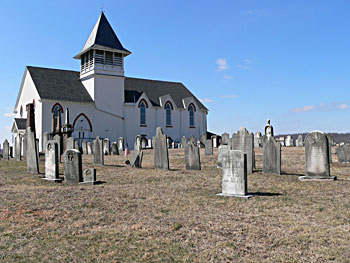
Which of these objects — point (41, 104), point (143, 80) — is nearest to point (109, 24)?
point (143, 80)

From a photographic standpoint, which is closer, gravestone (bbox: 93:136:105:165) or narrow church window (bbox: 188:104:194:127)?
gravestone (bbox: 93:136:105:165)

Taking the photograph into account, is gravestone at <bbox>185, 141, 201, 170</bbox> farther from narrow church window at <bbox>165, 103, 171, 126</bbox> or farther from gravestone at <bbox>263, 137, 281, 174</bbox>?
narrow church window at <bbox>165, 103, 171, 126</bbox>

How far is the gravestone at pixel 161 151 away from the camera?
17672 millimetres

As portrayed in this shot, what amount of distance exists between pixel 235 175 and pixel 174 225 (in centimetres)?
364

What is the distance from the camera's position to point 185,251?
18.4 ft

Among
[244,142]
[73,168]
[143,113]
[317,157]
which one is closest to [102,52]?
[143,113]

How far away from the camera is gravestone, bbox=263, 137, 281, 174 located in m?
15.0

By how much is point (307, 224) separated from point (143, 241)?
312 centimetres

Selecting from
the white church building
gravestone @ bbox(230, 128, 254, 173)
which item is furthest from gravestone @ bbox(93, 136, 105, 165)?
the white church building

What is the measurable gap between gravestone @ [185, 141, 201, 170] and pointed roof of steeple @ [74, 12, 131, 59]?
30.8m

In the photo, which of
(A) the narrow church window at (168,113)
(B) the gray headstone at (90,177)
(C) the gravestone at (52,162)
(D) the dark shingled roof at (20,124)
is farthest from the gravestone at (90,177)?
(A) the narrow church window at (168,113)

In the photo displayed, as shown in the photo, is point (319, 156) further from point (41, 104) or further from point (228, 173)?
point (41, 104)

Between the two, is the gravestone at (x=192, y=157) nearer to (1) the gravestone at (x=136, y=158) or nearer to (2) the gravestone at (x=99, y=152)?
(1) the gravestone at (x=136, y=158)

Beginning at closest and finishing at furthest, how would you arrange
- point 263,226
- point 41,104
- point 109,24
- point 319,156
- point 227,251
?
point 227,251 < point 263,226 < point 319,156 < point 41,104 < point 109,24
